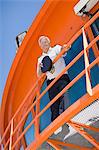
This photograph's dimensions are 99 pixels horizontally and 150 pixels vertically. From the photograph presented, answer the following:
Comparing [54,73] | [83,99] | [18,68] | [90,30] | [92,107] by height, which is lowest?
[83,99]

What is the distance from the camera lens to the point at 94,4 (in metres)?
6.60

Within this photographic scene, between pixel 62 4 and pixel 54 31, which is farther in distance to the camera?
pixel 54 31

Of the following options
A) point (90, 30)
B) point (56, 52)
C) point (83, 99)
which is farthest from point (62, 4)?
point (83, 99)

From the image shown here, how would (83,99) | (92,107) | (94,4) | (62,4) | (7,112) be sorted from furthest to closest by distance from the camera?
(7,112) < (62,4) < (94,4) < (92,107) < (83,99)

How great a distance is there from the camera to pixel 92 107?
5.52m

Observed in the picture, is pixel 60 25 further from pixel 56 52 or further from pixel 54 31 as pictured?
pixel 56 52

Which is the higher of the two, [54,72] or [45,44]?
[45,44]

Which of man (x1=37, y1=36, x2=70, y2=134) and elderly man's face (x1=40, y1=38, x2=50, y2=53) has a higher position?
elderly man's face (x1=40, y1=38, x2=50, y2=53)

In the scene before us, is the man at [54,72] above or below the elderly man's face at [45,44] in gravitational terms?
below

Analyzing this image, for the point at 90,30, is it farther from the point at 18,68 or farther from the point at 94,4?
the point at 18,68

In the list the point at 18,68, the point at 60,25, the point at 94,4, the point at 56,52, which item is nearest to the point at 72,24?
the point at 60,25

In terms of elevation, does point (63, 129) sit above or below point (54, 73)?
below

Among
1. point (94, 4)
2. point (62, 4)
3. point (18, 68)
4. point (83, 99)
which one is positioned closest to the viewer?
point (83, 99)

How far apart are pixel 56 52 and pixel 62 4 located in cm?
192
